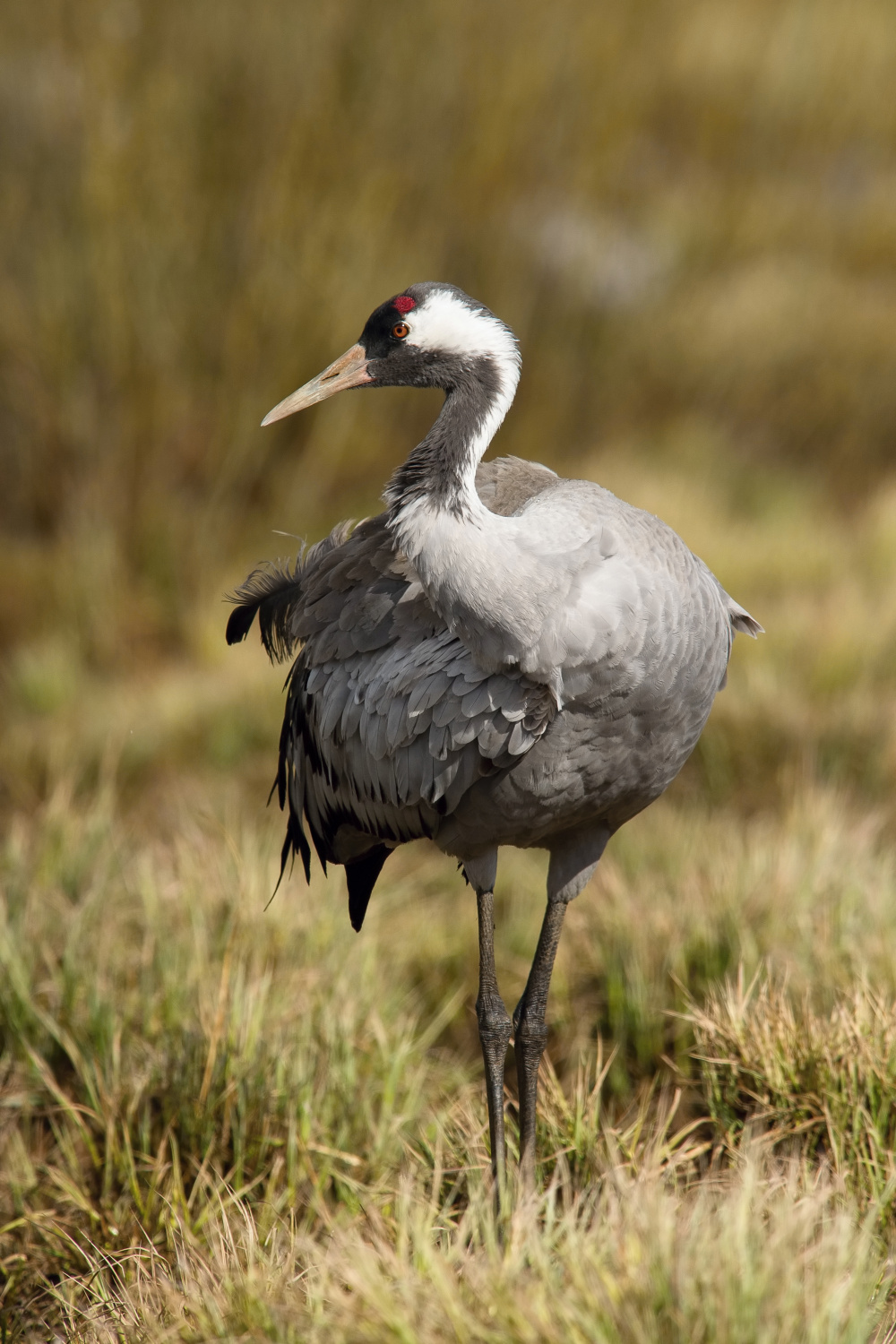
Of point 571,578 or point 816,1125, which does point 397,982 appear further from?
point 571,578

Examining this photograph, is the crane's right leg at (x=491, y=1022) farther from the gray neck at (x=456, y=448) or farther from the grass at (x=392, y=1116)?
the gray neck at (x=456, y=448)

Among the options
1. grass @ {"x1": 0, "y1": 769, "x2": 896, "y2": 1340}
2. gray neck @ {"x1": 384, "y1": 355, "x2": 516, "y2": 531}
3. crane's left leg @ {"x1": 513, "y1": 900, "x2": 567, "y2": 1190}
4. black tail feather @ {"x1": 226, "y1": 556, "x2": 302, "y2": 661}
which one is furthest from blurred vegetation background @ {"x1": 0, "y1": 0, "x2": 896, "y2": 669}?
gray neck @ {"x1": 384, "y1": 355, "x2": 516, "y2": 531}

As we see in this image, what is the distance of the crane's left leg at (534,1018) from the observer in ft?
9.74

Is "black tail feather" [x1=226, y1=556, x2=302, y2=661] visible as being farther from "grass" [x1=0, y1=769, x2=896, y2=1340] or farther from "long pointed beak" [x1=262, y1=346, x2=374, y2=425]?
"grass" [x1=0, y1=769, x2=896, y2=1340]

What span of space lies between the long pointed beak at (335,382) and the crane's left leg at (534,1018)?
1295mm

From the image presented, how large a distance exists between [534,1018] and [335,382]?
163 centimetres

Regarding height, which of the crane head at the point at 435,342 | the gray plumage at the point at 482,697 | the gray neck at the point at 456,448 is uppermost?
the crane head at the point at 435,342

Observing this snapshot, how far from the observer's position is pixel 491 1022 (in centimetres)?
305

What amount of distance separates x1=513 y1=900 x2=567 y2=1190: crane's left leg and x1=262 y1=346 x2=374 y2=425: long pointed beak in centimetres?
130

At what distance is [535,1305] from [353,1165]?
1.36m

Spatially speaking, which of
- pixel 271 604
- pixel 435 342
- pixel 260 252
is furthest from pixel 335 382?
pixel 260 252

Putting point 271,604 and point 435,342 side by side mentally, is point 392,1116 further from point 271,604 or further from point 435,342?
point 435,342

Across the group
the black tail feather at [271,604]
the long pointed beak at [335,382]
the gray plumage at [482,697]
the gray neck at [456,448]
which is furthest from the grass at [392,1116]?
the long pointed beak at [335,382]

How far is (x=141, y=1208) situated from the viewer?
288 cm
